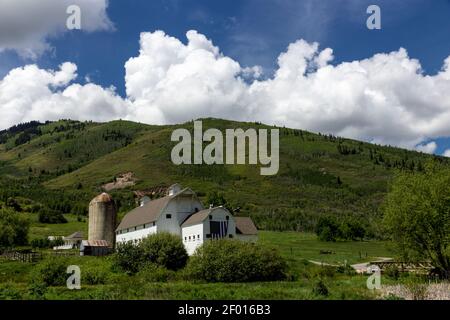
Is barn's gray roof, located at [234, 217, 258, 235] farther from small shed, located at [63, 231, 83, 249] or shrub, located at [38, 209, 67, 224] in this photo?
shrub, located at [38, 209, 67, 224]

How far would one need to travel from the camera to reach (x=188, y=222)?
2653 inches

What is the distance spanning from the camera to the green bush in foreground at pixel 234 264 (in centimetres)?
4775

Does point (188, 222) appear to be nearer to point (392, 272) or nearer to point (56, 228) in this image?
point (392, 272)

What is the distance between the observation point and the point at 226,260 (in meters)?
47.9

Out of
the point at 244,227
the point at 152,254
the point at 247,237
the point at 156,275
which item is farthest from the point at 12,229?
the point at 156,275

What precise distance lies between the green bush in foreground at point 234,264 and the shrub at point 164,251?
6.78m

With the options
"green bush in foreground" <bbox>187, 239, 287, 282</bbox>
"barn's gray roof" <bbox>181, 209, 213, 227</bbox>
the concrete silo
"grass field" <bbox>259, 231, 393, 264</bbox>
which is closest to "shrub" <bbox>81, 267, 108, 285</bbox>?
"green bush in foreground" <bbox>187, 239, 287, 282</bbox>

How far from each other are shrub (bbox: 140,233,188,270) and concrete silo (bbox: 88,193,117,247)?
25.6 metres

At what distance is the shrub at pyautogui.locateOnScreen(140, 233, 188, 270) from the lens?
56125 mm

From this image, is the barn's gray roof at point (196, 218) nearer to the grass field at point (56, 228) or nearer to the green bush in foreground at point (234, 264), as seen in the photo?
the green bush in foreground at point (234, 264)

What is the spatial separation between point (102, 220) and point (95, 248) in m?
6.46

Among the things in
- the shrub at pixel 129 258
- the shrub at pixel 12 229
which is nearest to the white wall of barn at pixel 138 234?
the shrub at pixel 129 258
